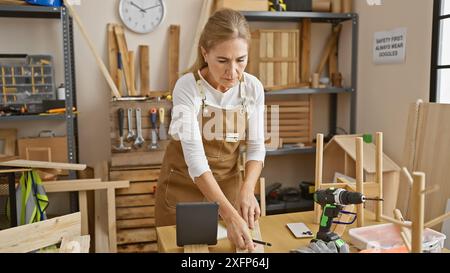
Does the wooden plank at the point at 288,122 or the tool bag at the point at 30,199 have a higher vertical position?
the wooden plank at the point at 288,122

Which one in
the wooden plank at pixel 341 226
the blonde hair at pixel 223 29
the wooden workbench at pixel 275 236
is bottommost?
the wooden workbench at pixel 275 236

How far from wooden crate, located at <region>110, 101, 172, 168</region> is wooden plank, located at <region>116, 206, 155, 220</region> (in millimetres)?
275

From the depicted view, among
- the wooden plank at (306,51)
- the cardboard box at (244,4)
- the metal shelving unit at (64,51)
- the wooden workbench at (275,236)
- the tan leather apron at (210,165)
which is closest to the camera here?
the wooden workbench at (275,236)

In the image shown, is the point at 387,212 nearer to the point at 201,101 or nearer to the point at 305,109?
the point at 305,109

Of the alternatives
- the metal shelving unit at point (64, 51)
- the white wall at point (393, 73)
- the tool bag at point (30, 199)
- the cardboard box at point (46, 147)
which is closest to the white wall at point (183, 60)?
the white wall at point (393, 73)

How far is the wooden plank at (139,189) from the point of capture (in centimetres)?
275

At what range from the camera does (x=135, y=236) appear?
2.77 meters

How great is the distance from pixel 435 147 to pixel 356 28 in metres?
1.25

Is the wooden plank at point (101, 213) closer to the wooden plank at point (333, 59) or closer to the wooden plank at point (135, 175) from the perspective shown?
the wooden plank at point (135, 175)

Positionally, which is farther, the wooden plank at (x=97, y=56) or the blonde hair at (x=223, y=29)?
the wooden plank at (x=97, y=56)

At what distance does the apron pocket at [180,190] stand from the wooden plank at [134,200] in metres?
0.98

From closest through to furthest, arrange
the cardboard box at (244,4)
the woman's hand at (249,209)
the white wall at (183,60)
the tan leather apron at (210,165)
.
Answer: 1. the woman's hand at (249,209)
2. the tan leather apron at (210,165)
3. the white wall at (183,60)
4. the cardboard box at (244,4)

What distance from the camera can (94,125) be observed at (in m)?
3.08
